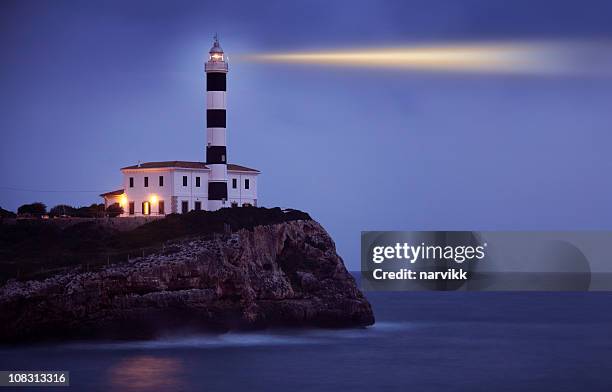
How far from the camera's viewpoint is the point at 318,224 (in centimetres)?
7069

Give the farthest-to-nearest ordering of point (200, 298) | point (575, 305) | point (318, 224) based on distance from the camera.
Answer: point (575, 305)
point (318, 224)
point (200, 298)

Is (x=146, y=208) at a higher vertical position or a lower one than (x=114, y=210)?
higher

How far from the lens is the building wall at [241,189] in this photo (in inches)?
3056

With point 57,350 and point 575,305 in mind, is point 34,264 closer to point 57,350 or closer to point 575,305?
point 57,350

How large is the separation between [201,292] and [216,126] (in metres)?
15.4

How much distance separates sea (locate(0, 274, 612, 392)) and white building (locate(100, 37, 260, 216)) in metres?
11.7

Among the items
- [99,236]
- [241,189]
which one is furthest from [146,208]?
[99,236]

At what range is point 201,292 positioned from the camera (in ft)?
196

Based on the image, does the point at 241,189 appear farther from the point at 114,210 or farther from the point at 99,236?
the point at 99,236

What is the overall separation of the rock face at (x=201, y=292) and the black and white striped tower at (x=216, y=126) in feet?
24.4

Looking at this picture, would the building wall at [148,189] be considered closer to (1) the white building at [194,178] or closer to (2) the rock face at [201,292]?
(1) the white building at [194,178]

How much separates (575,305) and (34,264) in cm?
8047

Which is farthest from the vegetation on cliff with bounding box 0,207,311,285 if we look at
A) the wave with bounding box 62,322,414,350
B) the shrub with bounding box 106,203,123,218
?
the wave with bounding box 62,322,414,350

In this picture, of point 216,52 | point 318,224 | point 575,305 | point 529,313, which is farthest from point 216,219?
point 575,305
